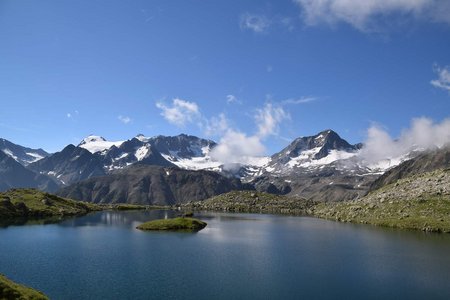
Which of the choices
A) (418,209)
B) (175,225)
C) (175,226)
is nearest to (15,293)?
(175,226)

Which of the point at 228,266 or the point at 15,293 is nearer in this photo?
the point at 15,293

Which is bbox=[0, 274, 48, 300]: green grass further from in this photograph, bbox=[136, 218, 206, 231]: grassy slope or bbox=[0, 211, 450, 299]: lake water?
bbox=[136, 218, 206, 231]: grassy slope

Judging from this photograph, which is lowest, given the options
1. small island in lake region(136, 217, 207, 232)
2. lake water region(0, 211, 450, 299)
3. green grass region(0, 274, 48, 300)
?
lake water region(0, 211, 450, 299)

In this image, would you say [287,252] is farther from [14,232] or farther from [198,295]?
[14,232]

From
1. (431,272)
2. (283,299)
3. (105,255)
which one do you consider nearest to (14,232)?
(105,255)

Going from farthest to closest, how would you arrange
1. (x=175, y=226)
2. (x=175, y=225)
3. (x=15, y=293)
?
(x=175, y=225) < (x=175, y=226) < (x=15, y=293)

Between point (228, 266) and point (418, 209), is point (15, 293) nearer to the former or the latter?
point (228, 266)

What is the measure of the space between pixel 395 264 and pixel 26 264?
77.2 meters

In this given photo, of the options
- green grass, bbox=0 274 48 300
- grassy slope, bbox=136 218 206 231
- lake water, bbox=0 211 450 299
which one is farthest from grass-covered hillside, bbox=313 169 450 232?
green grass, bbox=0 274 48 300

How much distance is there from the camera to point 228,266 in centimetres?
8412

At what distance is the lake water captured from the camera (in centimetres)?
6550

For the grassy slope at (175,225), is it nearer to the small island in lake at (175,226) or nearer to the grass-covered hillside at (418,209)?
the small island in lake at (175,226)

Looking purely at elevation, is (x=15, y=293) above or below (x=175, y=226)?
below

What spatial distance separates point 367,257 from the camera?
318 ft
